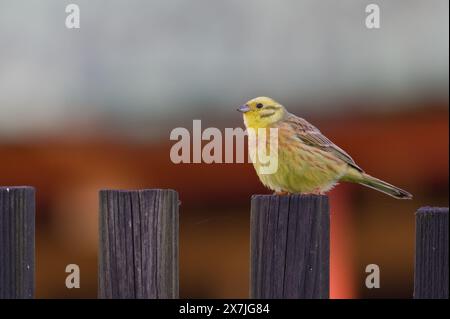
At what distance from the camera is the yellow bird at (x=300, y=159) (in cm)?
511

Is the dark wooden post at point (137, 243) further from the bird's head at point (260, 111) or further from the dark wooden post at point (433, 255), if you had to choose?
the bird's head at point (260, 111)

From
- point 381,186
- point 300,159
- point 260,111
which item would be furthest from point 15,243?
point 381,186

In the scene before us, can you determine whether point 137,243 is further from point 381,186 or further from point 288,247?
point 381,186

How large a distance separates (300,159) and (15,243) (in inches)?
97.0

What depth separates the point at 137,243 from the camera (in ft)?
10.1

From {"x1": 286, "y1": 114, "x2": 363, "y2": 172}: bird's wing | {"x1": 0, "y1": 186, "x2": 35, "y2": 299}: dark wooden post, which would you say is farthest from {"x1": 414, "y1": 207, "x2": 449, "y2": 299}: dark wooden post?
{"x1": 286, "y1": 114, "x2": 363, "y2": 172}: bird's wing

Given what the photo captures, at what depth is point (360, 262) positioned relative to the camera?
6000 mm

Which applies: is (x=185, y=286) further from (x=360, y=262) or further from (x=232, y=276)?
(x=360, y=262)

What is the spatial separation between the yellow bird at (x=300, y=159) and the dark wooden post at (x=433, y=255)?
1979mm

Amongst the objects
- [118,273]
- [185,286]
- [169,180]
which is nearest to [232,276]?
[185,286]

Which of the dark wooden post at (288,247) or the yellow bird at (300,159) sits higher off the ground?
the yellow bird at (300,159)

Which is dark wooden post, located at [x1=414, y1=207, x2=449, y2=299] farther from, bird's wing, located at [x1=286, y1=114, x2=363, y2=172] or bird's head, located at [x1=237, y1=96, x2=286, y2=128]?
bird's wing, located at [x1=286, y1=114, x2=363, y2=172]

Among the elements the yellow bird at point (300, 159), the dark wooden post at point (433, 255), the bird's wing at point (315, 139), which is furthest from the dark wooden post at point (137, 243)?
the bird's wing at point (315, 139)
